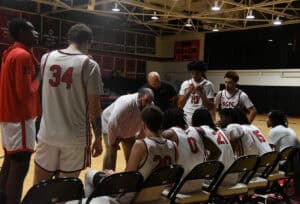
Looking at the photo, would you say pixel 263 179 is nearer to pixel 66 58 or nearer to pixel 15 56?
pixel 66 58

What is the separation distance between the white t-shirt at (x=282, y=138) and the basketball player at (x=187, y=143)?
1354 mm

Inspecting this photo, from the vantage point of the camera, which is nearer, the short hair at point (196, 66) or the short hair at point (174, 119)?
the short hair at point (174, 119)

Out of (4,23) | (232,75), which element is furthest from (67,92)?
(4,23)

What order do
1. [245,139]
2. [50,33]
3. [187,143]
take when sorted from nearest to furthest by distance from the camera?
[187,143] < [245,139] < [50,33]

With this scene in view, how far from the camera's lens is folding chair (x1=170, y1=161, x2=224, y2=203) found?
9.52 ft

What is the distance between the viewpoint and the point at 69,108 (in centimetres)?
264

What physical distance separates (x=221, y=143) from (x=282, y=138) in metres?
1.28

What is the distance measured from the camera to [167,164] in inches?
111

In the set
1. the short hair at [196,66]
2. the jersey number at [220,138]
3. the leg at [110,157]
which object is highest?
the short hair at [196,66]

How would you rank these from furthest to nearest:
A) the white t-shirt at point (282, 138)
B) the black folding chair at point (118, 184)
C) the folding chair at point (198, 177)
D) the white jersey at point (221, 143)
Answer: the white t-shirt at point (282, 138) < the white jersey at point (221, 143) < the folding chair at point (198, 177) < the black folding chair at point (118, 184)

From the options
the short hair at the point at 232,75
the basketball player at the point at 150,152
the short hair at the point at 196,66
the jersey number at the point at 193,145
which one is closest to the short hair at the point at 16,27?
the basketball player at the point at 150,152

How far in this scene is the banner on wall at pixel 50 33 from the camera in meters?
16.4

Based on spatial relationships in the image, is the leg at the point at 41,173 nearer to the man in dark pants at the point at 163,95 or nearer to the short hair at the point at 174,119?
the short hair at the point at 174,119

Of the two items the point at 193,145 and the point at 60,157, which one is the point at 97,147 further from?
the point at 193,145
